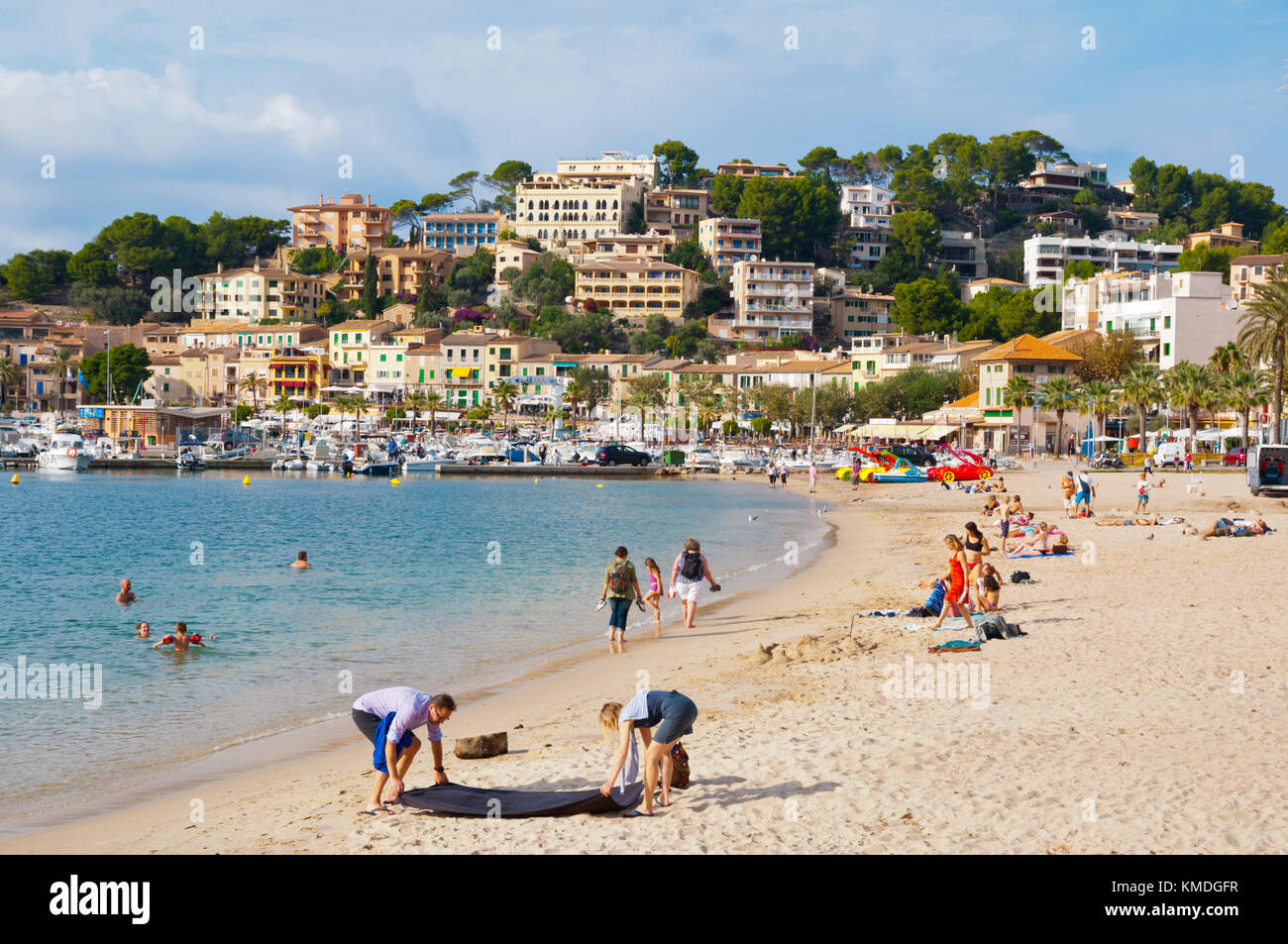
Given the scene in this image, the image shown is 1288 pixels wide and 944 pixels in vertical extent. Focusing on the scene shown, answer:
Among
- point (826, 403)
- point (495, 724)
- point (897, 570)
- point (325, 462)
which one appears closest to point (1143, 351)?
point (826, 403)

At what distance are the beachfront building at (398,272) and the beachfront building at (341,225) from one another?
13698 mm

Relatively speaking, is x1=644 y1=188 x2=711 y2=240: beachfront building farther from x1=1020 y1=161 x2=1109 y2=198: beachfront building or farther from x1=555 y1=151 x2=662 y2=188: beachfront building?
x1=1020 y1=161 x2=1109 y2=198: beachfront building

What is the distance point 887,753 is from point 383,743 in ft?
13.2

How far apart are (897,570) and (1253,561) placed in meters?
6.82

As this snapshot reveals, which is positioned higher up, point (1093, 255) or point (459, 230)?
point (459, 230)

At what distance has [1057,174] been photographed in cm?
17625

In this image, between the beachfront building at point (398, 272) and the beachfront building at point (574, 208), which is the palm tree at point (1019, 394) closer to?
the beachfront building at point (574, 208)

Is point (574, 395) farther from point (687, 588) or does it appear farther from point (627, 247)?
point (687, 588)

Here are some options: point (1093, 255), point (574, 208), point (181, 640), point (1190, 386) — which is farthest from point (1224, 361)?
point (574, 208)

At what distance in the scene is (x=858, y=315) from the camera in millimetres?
136750

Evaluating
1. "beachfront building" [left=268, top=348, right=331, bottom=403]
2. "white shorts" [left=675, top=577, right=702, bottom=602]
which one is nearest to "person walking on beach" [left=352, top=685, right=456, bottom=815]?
"white shorts" [left=675, top=577, right=702, bottom=602]

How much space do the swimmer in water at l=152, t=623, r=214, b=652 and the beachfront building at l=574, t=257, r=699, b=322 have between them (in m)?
118

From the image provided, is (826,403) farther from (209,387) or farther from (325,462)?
(209,387)

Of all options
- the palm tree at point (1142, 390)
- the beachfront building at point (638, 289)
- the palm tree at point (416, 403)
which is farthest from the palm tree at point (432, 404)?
the palm tree at point (1142, 390)
